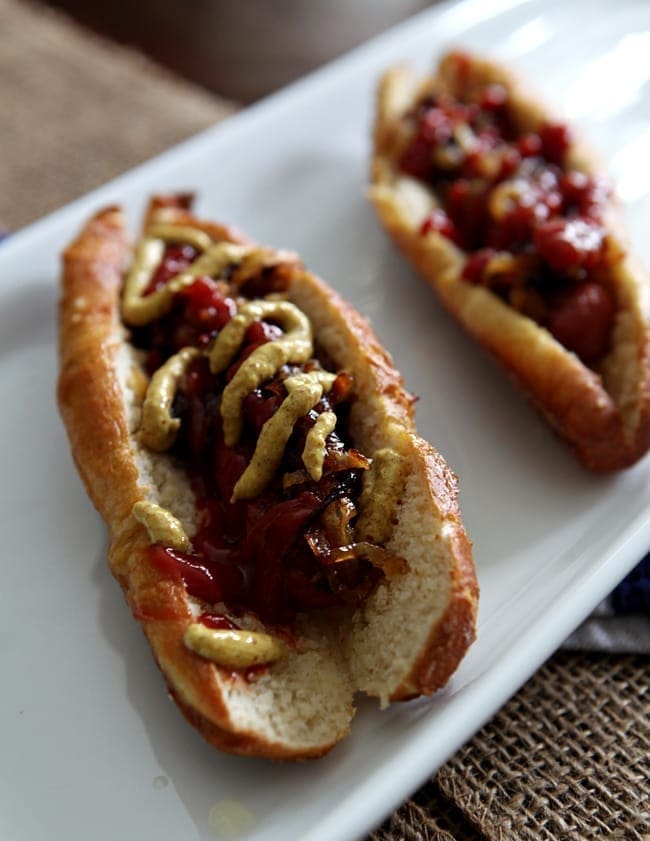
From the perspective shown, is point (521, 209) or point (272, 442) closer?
point (272, 442)

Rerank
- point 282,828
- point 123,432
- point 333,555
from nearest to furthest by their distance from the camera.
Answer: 1. point 282,828
2. point 333,555
3. point 123,432

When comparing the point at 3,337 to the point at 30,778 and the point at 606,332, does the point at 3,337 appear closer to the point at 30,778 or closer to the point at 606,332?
the point at 30,778

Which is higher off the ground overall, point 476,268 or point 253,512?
point 476,268

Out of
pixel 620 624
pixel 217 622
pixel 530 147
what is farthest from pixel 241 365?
pixel 530 147

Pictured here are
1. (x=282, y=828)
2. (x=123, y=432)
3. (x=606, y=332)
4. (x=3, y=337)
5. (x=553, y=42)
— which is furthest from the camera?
(x=553, y=42)

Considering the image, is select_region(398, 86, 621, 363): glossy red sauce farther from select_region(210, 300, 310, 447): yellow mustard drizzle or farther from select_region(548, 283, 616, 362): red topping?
select_region(210, 300, 310, 447): yellow mustard drizzle

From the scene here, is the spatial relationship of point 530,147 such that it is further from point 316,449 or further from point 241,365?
point 316,449

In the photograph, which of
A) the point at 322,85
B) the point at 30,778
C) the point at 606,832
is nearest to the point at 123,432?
the point at 30,778

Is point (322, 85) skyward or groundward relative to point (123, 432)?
skyward

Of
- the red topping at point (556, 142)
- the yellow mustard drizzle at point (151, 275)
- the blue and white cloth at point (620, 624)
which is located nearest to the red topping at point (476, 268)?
the red topping at point (556, 142)
